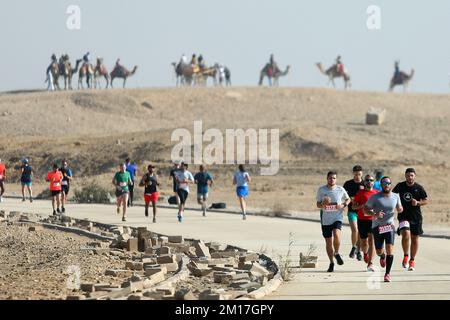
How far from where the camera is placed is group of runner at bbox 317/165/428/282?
18.8 metres

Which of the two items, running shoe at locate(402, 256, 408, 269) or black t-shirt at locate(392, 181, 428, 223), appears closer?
black t-shirt at locate(392, 181, 428, 223)

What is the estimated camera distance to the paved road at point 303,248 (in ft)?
56.9

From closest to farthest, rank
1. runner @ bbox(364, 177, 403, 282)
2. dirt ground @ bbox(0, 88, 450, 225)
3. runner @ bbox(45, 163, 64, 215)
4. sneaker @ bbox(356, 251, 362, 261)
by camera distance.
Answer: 1. runner @ bbox(364, 177, 403, 282)
2. sneaker @ bbox(356, 251, 362, 261)
3. runner @ bbox(45, 163, 64, 215)
4. dirt ground @ bbox(0, 88, 450, 225)

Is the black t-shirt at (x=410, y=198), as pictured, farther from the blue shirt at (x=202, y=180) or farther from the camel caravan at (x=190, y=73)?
the camel caravan at (x=190, y=73)

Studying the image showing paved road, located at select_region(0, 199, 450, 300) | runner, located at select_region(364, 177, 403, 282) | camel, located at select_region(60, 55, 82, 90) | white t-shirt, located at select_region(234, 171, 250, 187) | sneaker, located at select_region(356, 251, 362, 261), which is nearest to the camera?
paved road, located at select_region(0, 199, 450, 300)

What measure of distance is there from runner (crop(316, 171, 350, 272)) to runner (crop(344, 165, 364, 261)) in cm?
87

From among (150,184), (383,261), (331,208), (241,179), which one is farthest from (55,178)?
(383,261)

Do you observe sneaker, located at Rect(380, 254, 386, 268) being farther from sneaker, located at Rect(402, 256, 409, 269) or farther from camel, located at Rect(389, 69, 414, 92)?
camel, located at Rect(389, 69, 414, 92)

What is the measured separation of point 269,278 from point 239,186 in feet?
43.6

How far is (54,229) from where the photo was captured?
30.7m

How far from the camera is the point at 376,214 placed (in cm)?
1884

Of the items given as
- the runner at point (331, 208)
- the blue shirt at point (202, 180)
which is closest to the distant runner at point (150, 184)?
the blue shirt at point (202, 180)

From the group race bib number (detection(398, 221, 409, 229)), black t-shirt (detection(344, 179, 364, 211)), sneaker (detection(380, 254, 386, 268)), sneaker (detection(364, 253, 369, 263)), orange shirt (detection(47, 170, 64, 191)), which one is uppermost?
black t-shirt (detection(344, 179, 364, 211))

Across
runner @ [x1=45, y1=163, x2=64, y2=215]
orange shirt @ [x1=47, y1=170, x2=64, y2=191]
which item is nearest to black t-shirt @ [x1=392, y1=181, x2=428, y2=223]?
runner @ [x1=45, y1=163, x2=64, y2=215]
